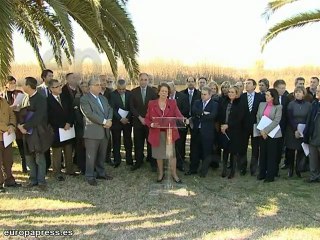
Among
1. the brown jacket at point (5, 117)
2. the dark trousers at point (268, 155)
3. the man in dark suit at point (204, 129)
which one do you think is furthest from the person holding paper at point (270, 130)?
the brown jacket at point (5, 117)

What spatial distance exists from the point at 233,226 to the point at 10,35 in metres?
3.75

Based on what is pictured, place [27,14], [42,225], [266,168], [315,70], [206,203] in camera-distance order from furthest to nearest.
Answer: [315,70]
[27,14]
[266,168]
[206,203]
[42,225]

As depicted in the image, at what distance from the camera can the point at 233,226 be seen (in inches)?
209

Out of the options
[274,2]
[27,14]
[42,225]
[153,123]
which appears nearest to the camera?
[42,225]

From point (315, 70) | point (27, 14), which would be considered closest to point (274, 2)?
point (27, 14)

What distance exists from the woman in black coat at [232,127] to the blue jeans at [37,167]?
3.29m

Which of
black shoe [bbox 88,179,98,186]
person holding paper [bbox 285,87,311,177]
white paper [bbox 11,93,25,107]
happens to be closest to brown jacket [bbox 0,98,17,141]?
white paper [bbox 11,93,25,107]

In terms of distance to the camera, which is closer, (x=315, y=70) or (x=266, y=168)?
(x=266, y=168)

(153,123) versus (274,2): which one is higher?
(274,2)

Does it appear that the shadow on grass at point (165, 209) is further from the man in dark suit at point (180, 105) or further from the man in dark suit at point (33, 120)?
the man in dark suit at point (180, 105)

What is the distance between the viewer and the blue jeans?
7.04 m

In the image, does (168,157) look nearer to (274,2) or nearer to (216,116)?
(216,116)

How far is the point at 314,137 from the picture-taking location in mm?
7398

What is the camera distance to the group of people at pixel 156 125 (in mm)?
7074
